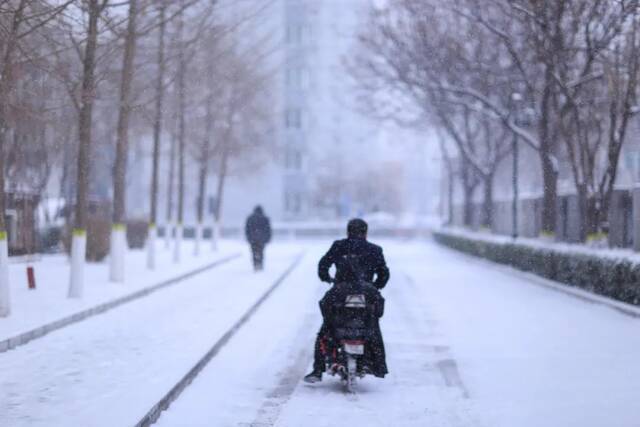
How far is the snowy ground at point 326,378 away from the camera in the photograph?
8234mm

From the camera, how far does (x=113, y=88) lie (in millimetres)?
24062

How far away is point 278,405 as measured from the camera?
8680 mm

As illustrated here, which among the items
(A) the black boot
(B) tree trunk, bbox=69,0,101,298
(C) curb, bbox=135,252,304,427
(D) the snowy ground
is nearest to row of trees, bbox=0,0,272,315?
(B) tree trunk, bbox=69,0,101,298

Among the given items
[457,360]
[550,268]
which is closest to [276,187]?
[550,268]

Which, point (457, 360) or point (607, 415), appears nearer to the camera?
point (607, 415)

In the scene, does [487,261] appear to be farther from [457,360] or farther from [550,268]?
[457,360]

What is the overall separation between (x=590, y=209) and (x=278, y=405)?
17149mm

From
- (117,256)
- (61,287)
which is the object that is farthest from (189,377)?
(117,256)

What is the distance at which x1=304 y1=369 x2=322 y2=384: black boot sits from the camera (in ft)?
31.6

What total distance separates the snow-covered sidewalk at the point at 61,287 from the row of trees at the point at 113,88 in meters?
0.62

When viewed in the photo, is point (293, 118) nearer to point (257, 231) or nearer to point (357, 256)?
point (257, 231)

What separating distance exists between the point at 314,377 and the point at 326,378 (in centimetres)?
65

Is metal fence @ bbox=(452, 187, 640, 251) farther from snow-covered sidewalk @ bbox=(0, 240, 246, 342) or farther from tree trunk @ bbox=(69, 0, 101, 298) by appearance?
tree trunk @ bbox=(69, 0, 101, 298)

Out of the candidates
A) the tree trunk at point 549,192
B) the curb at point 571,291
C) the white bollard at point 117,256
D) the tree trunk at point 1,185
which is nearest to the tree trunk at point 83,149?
the tree trunk at point 1,185
